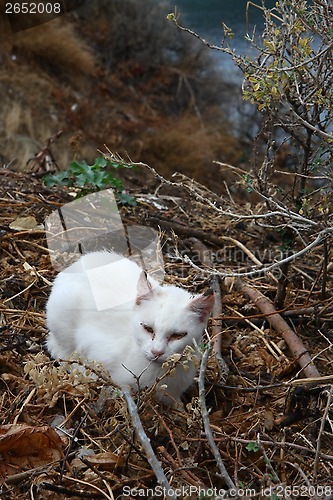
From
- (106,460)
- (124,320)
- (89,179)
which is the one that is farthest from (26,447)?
(89,179)

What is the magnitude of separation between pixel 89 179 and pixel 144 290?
3.92 feet

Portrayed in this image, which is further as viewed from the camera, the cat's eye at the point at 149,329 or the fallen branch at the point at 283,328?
the fallen branch at the point at 283,328

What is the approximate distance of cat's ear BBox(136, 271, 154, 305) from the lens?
1845 mm

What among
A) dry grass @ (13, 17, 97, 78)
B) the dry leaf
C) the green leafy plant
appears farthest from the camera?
dry grass @ (13, 17, 97, 78)

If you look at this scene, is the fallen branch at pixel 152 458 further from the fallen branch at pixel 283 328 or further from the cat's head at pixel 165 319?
the fallen branch at pixel 283 328

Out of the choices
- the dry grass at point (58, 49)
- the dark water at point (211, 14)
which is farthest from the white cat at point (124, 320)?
the dry grass at point (58, 49)

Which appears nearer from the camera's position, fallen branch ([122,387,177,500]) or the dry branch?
fallen branch ([122,387,177,500])

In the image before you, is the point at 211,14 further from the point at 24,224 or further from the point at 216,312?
the point at 216,312

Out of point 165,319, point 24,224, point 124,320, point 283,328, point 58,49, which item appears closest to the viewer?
point 165,319

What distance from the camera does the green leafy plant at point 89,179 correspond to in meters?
2.91

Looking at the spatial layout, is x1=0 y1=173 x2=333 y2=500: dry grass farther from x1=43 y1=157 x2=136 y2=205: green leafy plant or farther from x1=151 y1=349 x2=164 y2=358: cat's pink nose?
x1=43 y1=157 x2=136 y2=205: green leafy plant

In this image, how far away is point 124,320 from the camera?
1984mm

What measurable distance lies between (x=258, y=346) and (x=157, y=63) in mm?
6975

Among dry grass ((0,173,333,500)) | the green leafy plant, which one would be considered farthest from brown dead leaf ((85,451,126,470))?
the green leafy plant
